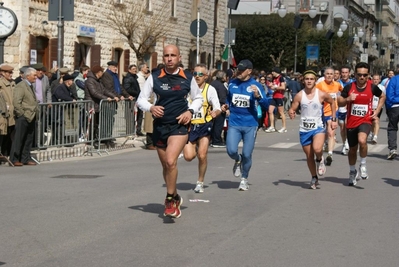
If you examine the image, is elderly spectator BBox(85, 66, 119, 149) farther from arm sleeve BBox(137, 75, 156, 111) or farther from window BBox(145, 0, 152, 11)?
window BBox(145, 0, 152, 11)

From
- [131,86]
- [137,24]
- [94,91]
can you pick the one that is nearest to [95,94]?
[94,91]

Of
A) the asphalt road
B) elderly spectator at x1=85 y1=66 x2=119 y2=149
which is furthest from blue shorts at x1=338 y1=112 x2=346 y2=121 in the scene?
elderly spectator at x1=85 y1=66 x2=119 y2=149

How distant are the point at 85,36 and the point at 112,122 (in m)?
13.4

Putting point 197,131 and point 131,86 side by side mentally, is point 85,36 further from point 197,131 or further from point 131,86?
point 197,131

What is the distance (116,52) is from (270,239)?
28.2 m

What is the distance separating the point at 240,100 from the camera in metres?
12.7

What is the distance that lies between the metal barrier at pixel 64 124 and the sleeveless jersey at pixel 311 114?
5.70m

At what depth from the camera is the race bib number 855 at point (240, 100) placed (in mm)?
12625

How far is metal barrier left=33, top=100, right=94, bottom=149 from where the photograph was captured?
56.1 feet

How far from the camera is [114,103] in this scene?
19.6 m

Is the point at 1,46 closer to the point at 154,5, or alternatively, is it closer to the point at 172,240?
the point at 172,240

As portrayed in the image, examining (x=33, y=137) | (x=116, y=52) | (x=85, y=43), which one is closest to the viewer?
(x=33, y=137)

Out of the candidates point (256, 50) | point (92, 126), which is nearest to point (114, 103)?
point (92, 126)

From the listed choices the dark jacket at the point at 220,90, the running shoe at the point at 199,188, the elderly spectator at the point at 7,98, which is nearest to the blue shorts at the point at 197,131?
the running shoe at the point at 199,188
